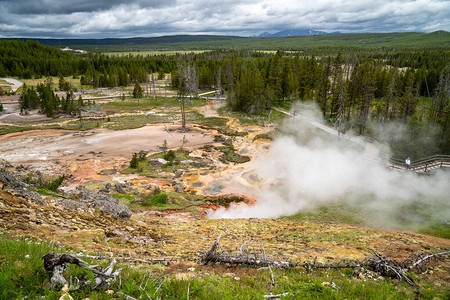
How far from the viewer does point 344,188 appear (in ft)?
81.5

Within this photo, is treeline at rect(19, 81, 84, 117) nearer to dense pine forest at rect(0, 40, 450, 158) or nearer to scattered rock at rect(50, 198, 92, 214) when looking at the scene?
dense pine forest at rect(0, 40, 450, 158)

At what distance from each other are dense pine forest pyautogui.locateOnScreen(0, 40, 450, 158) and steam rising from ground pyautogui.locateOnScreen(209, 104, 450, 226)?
1066 centimetres

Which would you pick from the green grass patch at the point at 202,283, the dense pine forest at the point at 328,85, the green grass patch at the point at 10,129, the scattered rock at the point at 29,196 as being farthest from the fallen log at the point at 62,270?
the green grass patch at the point at 10,129

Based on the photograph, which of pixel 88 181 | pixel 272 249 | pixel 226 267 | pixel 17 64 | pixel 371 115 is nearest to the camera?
pixel 226 267

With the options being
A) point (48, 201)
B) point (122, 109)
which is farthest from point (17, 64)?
point (48, 201)

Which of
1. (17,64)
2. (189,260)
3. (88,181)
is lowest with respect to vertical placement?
(88,181)

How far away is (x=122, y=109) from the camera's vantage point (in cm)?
7338

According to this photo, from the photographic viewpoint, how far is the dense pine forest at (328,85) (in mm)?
42856

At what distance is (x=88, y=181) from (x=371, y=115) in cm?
5726

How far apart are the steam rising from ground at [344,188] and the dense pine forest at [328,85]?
35.0 feet

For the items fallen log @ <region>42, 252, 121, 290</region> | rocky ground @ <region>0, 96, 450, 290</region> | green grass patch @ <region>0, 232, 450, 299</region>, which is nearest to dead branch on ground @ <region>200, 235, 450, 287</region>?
green grass patch @ <region>0, 232, 450, 299</region>

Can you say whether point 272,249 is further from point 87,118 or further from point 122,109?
point 122,109

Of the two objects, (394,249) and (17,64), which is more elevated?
(17,64)

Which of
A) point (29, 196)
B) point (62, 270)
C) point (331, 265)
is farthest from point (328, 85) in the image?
point (62, 270)
